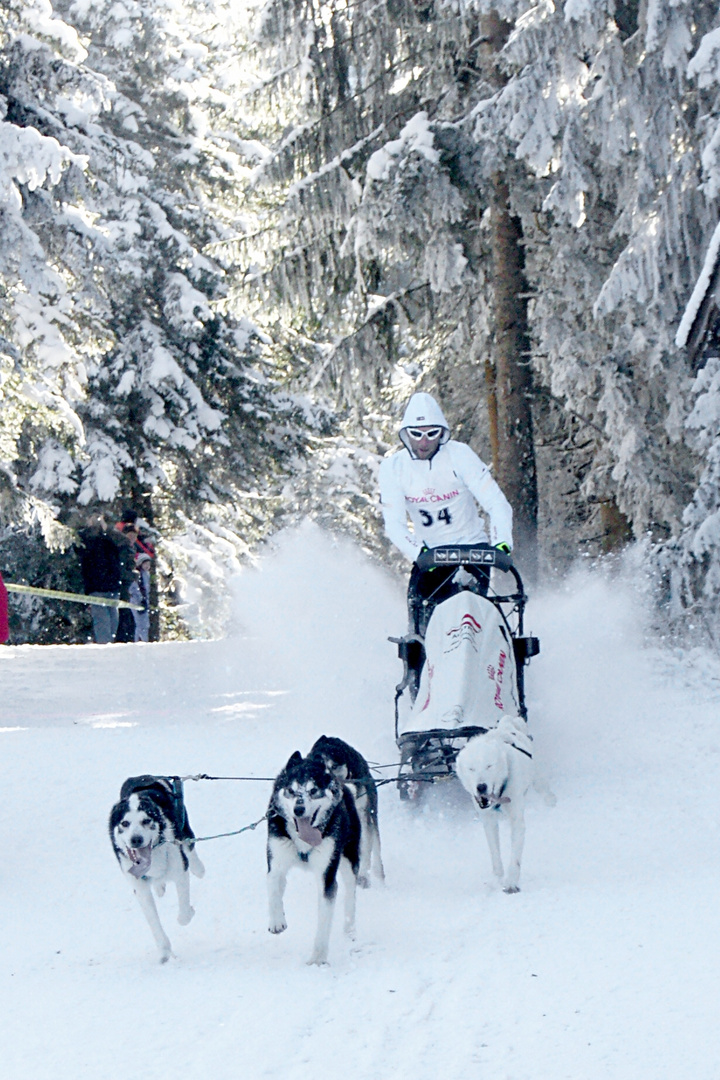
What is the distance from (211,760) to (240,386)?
1445 cm

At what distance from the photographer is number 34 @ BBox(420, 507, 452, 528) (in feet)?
28.3

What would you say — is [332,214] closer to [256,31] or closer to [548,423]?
[256,31]

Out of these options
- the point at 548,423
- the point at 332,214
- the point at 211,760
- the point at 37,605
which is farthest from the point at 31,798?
the point at 37,605

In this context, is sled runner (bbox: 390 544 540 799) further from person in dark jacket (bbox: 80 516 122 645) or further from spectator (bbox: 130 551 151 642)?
spectator (bbox: 130 551 151 642)

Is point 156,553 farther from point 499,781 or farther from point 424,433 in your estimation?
point 499,781

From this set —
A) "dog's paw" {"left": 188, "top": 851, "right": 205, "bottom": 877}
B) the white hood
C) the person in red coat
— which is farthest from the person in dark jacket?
"dog's paw" {"left": 188, "top": 851, "right": 205, "bottom": 877}

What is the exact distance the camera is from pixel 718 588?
40.2ft

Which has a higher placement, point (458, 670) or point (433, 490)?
point (433, 490)

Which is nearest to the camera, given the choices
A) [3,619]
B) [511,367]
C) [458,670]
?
[458,670]

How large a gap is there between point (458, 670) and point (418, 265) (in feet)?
29.1

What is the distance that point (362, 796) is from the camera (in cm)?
596

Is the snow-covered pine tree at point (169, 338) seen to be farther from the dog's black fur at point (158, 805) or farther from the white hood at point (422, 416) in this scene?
the dog's black fur at point (158, 805)

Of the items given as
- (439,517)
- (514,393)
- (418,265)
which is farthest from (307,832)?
(418,265)

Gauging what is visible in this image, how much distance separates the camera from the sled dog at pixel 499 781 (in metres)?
5.68
